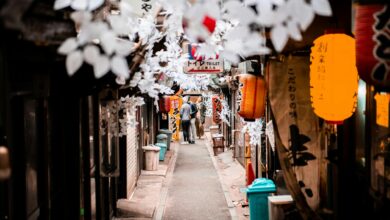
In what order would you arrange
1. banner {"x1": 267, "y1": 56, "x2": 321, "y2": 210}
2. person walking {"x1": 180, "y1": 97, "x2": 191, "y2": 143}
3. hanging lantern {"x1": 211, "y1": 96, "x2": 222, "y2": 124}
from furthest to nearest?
person walking {"x1": 180, "y1": 97, "x2": 191, "y2": 143} < hanging lantern {"x1": 211, "y1": 96, "x2": 222, "y2": 124} < banner {"x1": 267, "y1": 56, "x2": 321, "y2": 210}

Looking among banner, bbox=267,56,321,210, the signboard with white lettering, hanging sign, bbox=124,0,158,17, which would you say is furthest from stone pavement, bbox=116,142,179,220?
banner, bbox=267,56,321,210

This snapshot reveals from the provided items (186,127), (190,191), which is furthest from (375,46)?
(186,127)

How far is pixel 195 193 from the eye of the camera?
18.6m

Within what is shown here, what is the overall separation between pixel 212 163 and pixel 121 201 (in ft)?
38.2

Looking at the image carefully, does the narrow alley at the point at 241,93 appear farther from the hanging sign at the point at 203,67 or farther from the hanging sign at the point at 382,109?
the hanging sign at the point at 203,67

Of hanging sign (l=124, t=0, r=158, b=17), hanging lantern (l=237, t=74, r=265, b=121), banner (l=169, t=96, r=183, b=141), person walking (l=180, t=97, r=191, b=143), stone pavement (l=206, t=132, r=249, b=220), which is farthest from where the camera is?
banner (l=169, t=96, r=183, b=141)

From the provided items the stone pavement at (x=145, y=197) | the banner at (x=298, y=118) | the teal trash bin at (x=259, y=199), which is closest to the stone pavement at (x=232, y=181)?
the stone pavement at (x=145, y=197)

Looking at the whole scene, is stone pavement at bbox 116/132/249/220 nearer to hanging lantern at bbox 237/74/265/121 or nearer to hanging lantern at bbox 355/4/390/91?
hanging lantern at bbox 237/74/265/121

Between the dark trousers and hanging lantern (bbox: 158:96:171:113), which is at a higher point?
hanging lantern (bbox: 158:96:171:113)

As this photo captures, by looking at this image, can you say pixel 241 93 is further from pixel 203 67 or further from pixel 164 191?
pixel 164 191

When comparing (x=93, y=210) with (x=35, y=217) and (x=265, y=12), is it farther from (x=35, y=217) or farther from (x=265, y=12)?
(x=265, y=12)

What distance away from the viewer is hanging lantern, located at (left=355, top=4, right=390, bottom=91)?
4262 mm

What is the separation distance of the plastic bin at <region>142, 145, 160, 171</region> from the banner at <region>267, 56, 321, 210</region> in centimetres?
1458

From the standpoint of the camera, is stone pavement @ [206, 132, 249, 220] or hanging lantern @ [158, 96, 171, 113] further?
hanging lantern @ [158, 96, 171, 113]
